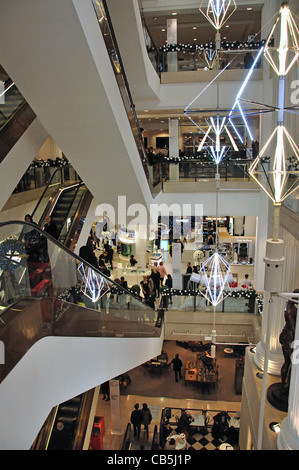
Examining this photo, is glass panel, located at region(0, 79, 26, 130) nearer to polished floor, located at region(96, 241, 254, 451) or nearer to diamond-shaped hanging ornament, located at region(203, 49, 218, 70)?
diamond-shaped hanging ornament, located at region(203, 49, 218, 70)

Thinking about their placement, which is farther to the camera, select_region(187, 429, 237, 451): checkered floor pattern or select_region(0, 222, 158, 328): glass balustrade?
select_region(187, 429, 237, 451): checkered floor pattern

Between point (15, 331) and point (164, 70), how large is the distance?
1100 cm

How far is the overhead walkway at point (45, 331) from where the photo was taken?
3512mm

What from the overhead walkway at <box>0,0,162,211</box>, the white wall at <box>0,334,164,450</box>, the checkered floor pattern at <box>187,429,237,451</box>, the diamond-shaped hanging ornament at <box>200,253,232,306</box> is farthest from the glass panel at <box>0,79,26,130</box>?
the checkered floor pattern at <box>187,429,237,451</box>

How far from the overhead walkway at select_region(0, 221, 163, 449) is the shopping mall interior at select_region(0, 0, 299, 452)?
0.08 feet

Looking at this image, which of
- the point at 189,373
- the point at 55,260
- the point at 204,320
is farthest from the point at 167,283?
the point at 55,260

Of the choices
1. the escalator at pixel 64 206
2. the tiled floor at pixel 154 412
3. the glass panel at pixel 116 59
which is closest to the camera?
the glass panel at pixel 116 59

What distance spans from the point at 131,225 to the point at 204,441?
19.2ft

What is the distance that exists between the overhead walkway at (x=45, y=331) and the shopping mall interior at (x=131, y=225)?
23 mm

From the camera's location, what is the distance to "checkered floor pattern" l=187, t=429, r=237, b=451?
31.8ft

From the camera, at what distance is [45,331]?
4.22 meters

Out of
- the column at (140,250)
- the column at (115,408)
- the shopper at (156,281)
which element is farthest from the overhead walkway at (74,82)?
the column at (140,250)

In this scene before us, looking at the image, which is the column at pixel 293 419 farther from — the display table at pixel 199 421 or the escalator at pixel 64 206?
the display table at pixel 199 421
